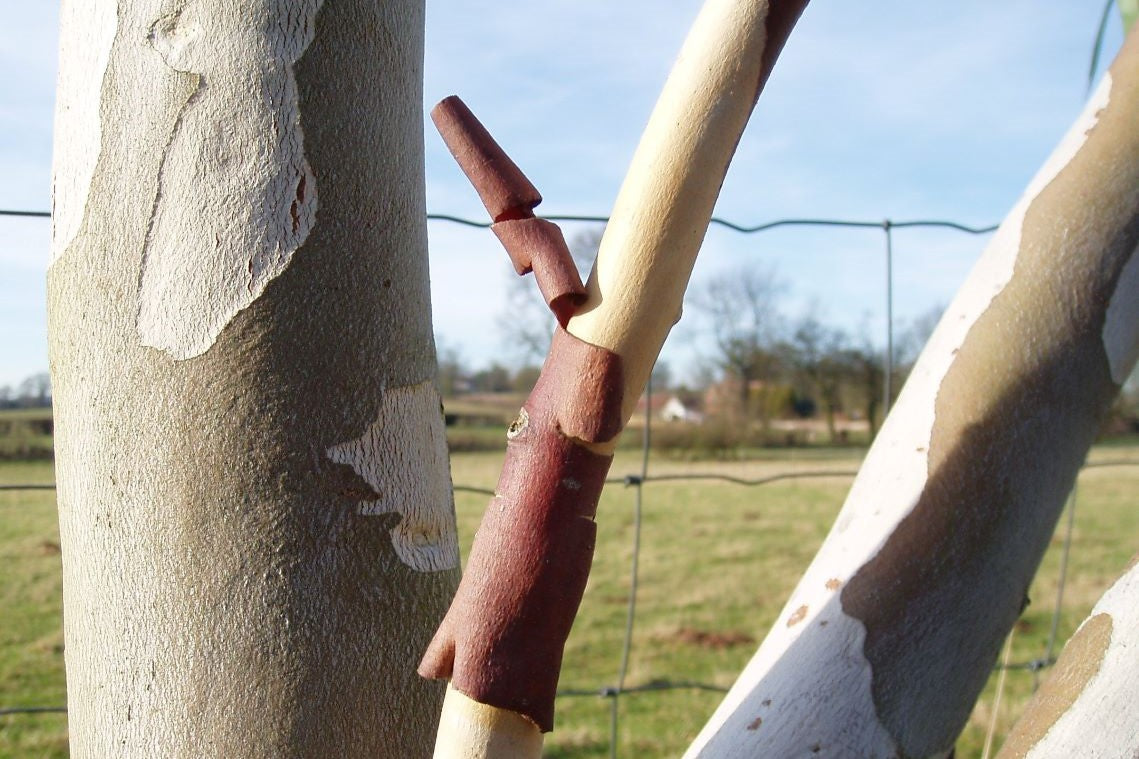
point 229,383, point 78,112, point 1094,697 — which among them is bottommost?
point 1094,697

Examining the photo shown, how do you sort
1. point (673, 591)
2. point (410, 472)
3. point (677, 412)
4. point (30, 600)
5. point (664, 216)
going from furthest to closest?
point (677, 412), point (673, 591), point (30, 600), point (410, 472), point (664, 216)

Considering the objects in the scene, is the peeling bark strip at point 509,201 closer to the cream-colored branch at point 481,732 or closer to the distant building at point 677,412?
the cream-colored branch at point 481,732

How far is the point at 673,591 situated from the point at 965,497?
171 inches

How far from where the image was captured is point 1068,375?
1.41ft

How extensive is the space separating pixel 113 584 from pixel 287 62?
0.75 feet

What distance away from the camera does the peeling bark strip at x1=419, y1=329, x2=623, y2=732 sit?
317 millimetres

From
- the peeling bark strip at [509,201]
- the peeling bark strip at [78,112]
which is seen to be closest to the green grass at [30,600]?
the peeling bark strip at [78,112]

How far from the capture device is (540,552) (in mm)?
318

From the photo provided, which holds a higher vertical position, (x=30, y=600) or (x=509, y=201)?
(x=509, y=201)

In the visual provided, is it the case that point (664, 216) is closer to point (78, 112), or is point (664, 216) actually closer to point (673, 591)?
point (78, 112)

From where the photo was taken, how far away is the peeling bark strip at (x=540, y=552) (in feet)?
1.04

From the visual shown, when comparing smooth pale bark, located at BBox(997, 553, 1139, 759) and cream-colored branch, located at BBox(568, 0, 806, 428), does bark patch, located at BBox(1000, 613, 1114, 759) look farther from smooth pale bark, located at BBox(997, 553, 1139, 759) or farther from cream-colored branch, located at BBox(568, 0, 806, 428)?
cream-colored branch, located at BBox(568, 0, 806, 428)

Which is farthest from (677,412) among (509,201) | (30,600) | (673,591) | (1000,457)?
(509,201)

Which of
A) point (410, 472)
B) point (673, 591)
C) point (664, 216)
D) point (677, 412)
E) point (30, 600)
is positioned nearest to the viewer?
point (664, 216)
